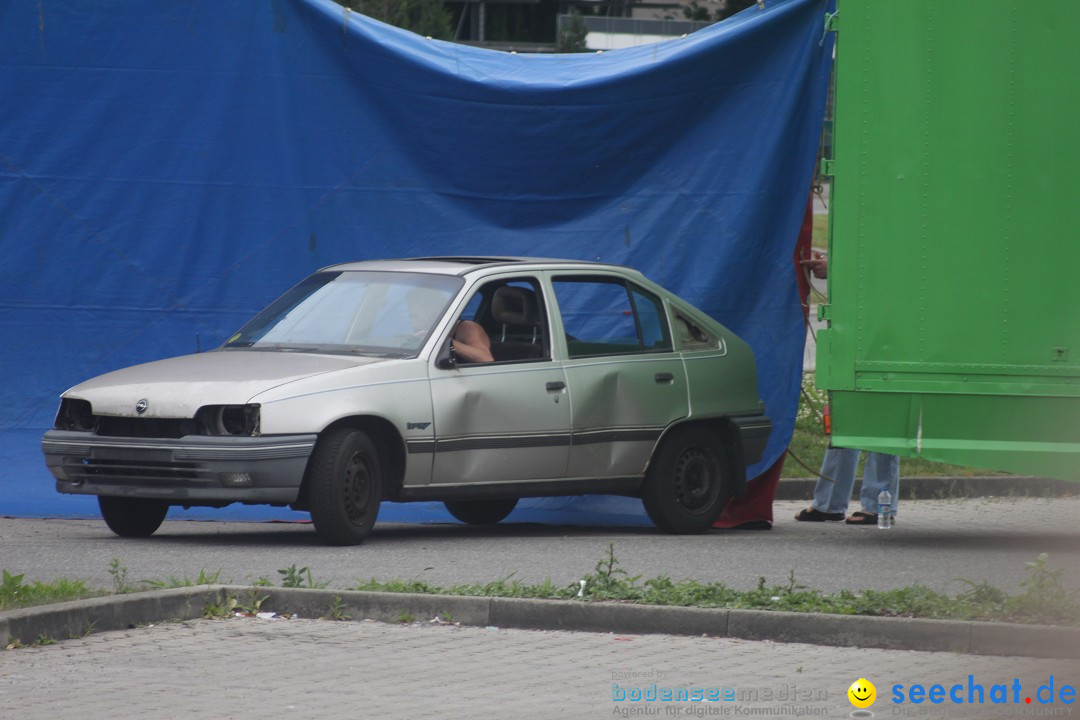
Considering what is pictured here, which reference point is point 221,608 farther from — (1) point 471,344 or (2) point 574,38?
(2) point 574,38

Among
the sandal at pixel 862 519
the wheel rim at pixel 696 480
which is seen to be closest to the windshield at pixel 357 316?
the wheel rim at pixel 696 480

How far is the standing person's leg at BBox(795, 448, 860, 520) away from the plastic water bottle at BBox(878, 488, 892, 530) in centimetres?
52

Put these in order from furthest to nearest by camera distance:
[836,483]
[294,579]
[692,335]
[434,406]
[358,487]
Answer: [836,483] → [692,335] → [434,406] → [358,487] → [294,579]

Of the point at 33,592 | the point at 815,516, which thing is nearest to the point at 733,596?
the point at 33,592

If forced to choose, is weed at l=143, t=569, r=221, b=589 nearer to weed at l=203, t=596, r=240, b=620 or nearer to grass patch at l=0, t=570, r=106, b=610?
weed at l=203, t=596, r=240, b=620

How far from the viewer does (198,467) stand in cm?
920

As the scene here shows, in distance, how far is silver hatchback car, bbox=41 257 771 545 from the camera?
930 cm

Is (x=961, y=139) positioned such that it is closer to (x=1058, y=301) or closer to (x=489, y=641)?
(x=1058, y=301)

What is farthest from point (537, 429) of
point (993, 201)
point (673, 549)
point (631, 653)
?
point (631, 653)

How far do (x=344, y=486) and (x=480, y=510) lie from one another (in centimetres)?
226

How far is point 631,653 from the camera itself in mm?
6742

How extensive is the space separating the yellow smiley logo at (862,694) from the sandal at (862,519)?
605cm

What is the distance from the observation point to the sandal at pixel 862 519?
11.9 m

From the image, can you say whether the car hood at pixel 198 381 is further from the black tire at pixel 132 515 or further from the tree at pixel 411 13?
the tree at pixel 411 13
